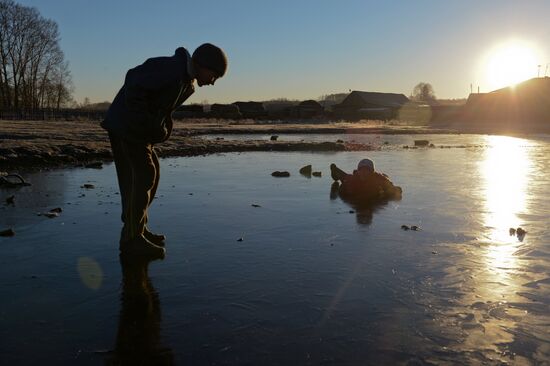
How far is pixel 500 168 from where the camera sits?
566 inches

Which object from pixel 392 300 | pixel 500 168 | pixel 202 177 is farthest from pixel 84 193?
pixel 500 168

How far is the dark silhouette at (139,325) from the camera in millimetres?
2801

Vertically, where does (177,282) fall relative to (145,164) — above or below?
below

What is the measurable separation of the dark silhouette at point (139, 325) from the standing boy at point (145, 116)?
534 millimetres

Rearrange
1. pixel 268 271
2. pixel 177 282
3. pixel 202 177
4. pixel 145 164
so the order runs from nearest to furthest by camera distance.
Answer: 1. pixel 177 282
2. pixel 268 271
3. pixel 145 164
4. pixel 202 177

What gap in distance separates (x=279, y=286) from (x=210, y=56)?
1842 mm

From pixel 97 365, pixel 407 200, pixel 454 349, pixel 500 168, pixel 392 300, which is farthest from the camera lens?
pixel 500 168

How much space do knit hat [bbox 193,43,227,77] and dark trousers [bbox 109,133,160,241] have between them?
36.8 inches

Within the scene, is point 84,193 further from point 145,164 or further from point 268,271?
point 268,271

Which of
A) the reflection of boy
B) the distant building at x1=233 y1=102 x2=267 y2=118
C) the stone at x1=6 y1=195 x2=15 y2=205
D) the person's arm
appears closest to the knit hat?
the person's arm

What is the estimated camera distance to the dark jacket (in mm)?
4293

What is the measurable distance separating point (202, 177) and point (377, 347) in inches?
336

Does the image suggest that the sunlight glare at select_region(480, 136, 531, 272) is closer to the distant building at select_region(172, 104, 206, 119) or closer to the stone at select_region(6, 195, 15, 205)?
the stone at select_region(6, 195, 15, 205)

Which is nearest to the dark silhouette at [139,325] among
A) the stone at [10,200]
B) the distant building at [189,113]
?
the stone at [10,200]
